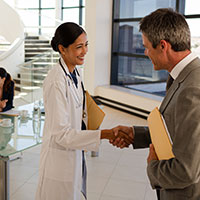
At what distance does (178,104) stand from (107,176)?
2.77m

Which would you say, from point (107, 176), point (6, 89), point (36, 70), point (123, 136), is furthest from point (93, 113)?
point (36, 70)

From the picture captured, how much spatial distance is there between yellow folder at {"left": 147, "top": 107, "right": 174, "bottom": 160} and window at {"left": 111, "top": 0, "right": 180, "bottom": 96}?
5.53 metres

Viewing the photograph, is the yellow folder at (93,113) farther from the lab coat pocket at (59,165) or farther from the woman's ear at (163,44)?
the woman's ear at (163,44)

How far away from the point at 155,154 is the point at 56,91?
0.72 metres

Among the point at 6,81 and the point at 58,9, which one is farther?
the point at 58,9

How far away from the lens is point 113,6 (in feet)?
25.7

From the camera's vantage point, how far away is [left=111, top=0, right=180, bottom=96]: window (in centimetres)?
716

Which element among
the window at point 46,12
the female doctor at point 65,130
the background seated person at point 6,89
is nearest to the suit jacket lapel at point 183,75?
the female doctor at point 65,130

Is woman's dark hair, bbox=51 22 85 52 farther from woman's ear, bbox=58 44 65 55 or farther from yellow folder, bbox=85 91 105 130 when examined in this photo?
yellow folder, bbox=85 91 105 130

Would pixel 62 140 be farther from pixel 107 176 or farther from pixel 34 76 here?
pixel 34 76

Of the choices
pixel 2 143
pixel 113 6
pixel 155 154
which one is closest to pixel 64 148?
→ pixel 155 154

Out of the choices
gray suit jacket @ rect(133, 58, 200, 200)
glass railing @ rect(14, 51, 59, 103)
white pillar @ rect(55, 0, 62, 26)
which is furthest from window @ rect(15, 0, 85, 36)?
gray suit jacket @ rect(133, 58, 200, 200)

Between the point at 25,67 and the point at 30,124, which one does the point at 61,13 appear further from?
the point at 30,124

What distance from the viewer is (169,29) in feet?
4.36
